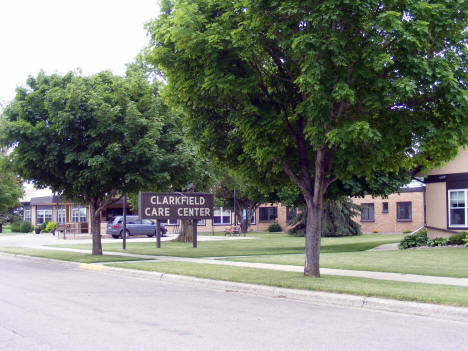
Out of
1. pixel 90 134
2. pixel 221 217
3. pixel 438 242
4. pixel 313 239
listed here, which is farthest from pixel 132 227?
pixel 313 239

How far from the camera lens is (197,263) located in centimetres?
1744

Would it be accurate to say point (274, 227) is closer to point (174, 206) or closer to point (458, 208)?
point (458, 208)

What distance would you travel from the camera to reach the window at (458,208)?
2422 centimetres

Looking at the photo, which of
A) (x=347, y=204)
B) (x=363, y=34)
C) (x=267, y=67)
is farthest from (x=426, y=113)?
(x=347, y=204)

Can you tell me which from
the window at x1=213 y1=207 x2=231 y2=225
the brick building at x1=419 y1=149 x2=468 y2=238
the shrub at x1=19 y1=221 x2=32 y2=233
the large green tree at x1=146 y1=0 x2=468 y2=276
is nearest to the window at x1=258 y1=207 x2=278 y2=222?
the window at x1=213 y1=207 x2=231 y2=225

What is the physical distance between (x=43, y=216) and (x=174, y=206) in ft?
125

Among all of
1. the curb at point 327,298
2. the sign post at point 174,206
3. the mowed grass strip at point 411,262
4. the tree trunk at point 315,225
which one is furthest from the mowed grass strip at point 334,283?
the sign post at point 174,206

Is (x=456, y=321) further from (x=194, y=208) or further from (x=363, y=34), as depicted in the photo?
(x=194, y=208)

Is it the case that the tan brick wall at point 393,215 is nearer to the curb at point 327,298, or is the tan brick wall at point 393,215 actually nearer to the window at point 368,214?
the window at point 368,214

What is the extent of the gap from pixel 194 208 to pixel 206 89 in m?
13.6

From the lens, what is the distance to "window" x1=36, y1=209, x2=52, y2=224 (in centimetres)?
5709

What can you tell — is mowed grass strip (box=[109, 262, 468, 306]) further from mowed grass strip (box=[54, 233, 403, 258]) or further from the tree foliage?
the tree foliage

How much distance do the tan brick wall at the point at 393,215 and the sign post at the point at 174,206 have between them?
21756 mm

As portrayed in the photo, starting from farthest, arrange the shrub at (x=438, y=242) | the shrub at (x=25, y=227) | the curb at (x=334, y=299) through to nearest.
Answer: the shrub at (x=25, y=227) < the shrub at (x=438, y=242) < the curb at (x=334, y=299)
